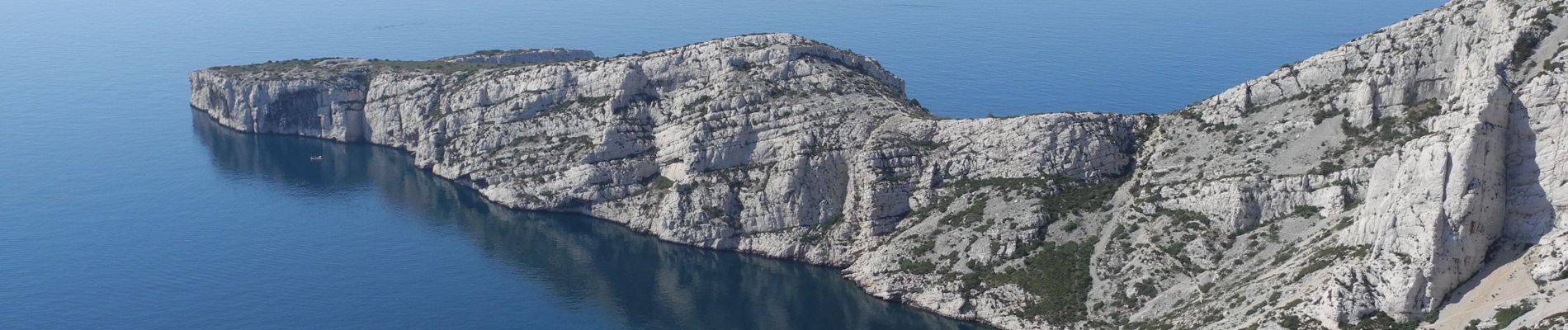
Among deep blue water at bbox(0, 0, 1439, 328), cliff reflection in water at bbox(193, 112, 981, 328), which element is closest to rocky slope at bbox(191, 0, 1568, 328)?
cliff reflection in water at bbox(193, 112, 981, 328)

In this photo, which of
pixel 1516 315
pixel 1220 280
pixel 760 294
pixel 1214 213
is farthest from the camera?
pixel 760 294

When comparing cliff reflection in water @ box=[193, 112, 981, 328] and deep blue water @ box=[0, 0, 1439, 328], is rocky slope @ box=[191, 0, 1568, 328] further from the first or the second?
deep blue water @ box=[0, 0, 1439, 328]

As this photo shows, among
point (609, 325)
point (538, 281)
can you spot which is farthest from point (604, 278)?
point (609, 325)

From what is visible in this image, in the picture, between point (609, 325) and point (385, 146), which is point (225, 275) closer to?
point (609, 325)

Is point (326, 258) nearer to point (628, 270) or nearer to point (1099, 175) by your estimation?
point (628, 270)

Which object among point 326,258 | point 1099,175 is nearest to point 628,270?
point 326,258

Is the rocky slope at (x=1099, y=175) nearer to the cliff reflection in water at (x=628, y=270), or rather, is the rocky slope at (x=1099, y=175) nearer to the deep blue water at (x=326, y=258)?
the cliff reflection in water at (x=628, y=270)

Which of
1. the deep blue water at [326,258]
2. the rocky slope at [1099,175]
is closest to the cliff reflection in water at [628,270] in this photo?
the deep blue water at [326,258]
